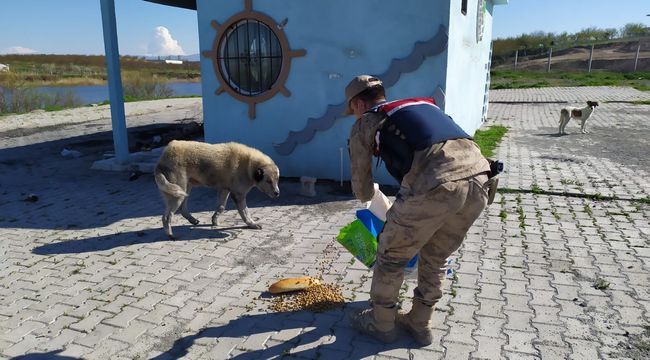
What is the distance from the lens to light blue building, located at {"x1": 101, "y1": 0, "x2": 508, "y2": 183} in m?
7.56

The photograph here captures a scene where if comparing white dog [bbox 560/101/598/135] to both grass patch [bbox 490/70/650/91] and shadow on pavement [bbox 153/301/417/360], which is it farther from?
grass patch [bbox 490/70/650/91]

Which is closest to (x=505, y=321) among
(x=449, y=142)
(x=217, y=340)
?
(x=449, y=142)

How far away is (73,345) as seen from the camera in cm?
376

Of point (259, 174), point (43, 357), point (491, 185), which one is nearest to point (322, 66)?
point (259, 174)

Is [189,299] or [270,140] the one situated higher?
[270,140]

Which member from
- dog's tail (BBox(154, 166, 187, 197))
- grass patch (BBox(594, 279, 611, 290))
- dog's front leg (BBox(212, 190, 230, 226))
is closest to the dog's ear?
dog's front leg (BBox(212, 190, 230, 226))

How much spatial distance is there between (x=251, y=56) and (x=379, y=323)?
6.30m

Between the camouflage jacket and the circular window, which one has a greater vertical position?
the circular window

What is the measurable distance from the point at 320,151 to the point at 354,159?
516 cm

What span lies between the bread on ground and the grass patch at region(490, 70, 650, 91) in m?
31.2

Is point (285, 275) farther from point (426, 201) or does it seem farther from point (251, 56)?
point (251, 56)

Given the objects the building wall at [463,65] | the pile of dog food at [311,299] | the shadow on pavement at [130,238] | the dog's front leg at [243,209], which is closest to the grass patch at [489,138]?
the building wall at [463,65]

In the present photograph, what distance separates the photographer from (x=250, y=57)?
28.3 feet

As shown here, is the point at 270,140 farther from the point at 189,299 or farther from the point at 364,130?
the point at 364,130
